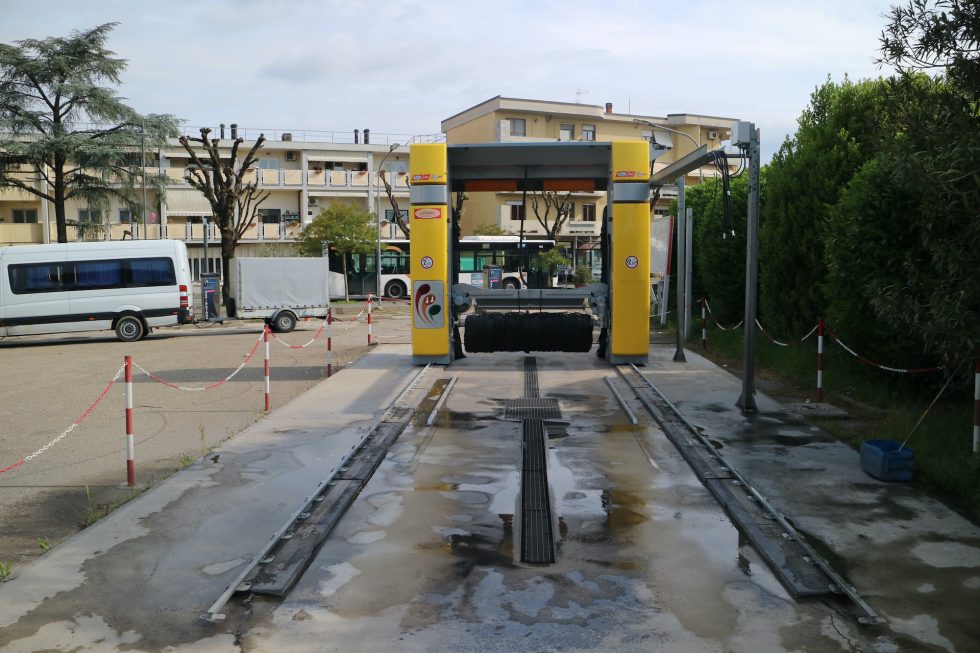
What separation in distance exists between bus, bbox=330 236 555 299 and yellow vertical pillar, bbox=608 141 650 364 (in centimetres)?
2775

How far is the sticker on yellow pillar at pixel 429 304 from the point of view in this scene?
15703 millimetres

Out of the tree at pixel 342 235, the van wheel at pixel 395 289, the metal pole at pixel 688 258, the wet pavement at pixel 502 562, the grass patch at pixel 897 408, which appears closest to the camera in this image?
the wet pavement at pixel 502 562

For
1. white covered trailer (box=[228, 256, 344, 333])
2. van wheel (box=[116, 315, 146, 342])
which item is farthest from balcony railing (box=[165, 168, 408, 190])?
van wheel (box=[116, 315, 146, 342])

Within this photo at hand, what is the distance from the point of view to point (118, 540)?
6602 mm

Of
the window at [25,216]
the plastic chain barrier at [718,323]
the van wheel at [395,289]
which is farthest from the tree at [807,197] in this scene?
the window at [25,216]

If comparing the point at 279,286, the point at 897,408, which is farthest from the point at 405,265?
the point at 897,408

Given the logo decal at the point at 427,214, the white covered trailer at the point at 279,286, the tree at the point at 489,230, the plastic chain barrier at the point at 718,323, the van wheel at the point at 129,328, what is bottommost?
the van wheel at the point at 129,328

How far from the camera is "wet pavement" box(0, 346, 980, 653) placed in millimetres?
4961

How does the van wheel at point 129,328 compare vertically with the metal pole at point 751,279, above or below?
below

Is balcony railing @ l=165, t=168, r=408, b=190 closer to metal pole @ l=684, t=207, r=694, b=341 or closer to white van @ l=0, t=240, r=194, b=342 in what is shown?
white van @ l=0, t=240, r=194, b=342

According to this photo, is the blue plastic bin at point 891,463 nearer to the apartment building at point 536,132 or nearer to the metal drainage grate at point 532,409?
the metal drainage grate at point 532,409

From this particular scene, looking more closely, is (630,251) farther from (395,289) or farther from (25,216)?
(25,216)

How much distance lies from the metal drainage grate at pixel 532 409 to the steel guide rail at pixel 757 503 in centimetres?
125

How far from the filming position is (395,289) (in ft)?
150
